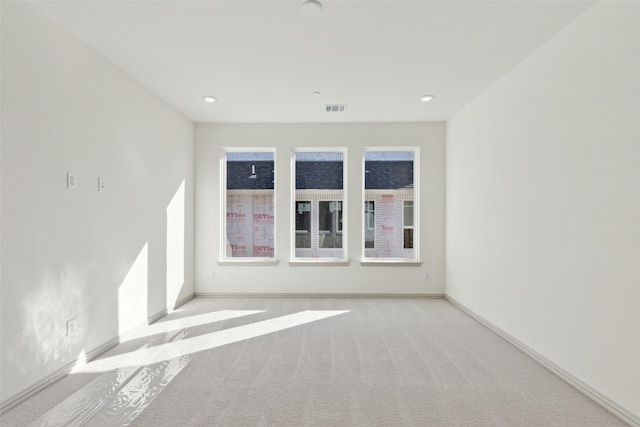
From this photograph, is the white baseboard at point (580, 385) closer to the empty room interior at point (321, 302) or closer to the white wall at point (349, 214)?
the empty room interior at point (321, 302)

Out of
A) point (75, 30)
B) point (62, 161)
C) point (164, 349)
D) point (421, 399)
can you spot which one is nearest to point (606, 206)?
point (421, 399)

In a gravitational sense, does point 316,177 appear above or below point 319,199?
above

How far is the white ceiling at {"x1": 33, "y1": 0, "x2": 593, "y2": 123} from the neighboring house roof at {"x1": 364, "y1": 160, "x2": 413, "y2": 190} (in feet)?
4.42

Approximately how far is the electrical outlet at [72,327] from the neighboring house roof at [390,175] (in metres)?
4.05

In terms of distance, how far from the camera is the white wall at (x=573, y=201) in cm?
193

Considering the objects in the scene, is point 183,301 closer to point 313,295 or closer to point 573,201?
point 313,295

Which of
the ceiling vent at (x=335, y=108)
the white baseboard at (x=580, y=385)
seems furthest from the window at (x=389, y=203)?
the white baseboard at (x=580, y=385)

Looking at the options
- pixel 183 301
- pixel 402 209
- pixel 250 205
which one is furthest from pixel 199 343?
pixel 402 209

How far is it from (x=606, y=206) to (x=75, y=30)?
4206 millimetres

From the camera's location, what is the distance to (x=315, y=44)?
264 centimetres

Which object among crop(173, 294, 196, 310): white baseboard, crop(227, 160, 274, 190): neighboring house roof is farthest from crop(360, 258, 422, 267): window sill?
crop(173, 294, 196, 310): white baseboard

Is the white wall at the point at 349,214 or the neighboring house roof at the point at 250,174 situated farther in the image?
the neighboring house roof at the point at 250,174

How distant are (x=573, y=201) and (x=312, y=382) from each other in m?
2.43

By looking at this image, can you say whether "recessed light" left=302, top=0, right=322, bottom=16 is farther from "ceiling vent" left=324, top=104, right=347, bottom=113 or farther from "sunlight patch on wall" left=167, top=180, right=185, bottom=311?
"sunlight patch on wall" left=167, top=180, right=185, bottom=311
